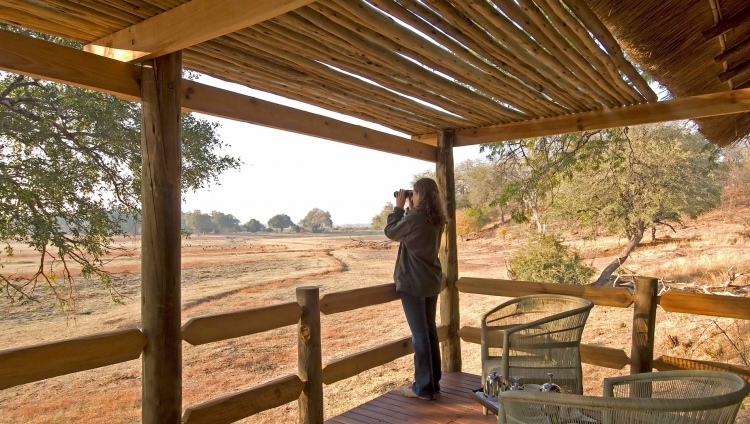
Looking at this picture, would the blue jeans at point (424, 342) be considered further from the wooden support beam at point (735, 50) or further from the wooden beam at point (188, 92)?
the wooden support beam at point (735, 50)

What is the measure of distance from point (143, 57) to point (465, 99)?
183cm

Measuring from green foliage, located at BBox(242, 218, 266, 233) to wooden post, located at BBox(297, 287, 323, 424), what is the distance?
39.0ft

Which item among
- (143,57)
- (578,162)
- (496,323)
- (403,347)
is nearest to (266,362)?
(578,162)

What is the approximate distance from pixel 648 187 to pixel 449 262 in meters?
7.97

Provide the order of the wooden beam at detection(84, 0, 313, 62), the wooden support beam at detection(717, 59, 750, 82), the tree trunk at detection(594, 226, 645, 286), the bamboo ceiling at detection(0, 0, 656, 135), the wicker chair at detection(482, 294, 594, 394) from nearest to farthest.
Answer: the wooden beam at detection(84, 0, 313, 62), the bamboo ceiling at detection(0, 0, 656, 135), the wicker chair at detection(482, 294, 594, 394), the wooden support beam at detection(717, 59, 750, 82), the tree trunk at detection(594, 226, 645, 286)

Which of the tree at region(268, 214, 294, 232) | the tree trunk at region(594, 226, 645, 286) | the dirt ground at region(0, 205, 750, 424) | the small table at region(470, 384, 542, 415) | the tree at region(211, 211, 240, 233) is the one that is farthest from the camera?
the tree at region(268, 214, 294, 232)

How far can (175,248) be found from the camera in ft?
6.94

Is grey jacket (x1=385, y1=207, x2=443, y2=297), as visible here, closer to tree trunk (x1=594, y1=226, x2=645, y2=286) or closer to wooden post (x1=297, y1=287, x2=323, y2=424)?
wooden post (x1=297, y1=287, x2=323, y2=424)

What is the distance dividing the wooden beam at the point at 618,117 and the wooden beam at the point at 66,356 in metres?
2.74

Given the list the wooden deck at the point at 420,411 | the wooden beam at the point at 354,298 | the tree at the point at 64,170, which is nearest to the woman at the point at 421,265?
the wooden deck at the point at 420,411

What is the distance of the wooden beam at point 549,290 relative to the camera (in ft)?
10.7

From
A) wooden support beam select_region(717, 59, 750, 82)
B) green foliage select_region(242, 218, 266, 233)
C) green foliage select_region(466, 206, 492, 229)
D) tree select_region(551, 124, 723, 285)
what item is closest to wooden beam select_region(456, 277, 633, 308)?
wooden support beam select_region(717, 59, 750, 82)

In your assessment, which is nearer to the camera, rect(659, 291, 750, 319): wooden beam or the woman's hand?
rect(659, 291, 750, 319): wooden beam

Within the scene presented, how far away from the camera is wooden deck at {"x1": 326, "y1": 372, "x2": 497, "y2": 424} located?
9.79 ft
